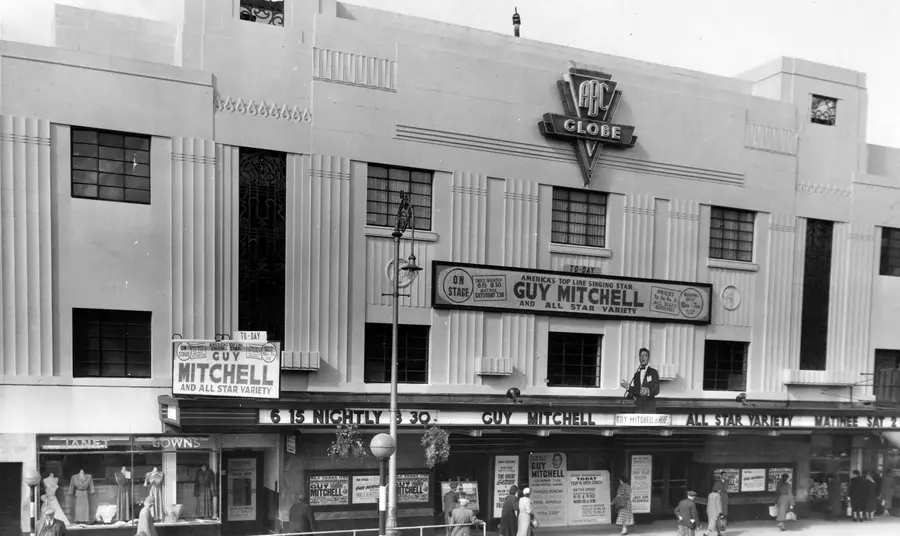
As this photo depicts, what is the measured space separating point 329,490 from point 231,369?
13.8ft

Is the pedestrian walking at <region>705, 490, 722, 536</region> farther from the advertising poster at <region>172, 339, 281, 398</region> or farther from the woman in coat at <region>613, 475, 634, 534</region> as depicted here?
the advertising poster at <region>172, 339, 281, 398</region>

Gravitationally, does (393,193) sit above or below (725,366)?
above

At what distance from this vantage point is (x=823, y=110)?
2692cm

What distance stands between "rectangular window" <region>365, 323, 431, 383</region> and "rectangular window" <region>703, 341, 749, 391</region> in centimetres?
911

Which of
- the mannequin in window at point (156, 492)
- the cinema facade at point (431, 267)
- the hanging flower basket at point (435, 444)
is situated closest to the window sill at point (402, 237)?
the cinema facade at point (431, 267)

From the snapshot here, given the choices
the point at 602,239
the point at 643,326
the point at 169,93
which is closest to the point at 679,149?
the point at 602,239

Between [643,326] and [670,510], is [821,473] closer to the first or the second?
[670,510]

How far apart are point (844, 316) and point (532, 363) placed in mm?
11248

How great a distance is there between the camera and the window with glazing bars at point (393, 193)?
70.0 feet

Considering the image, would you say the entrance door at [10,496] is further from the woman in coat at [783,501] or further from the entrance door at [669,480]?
the woman in coat at [783,501]

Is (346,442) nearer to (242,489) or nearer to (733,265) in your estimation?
(242,489)

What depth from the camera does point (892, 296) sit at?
2741 centimetres

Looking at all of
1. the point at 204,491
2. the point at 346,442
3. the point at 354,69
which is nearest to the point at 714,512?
the point at 346,442

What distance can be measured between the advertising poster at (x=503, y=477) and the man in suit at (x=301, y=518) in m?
5.76
